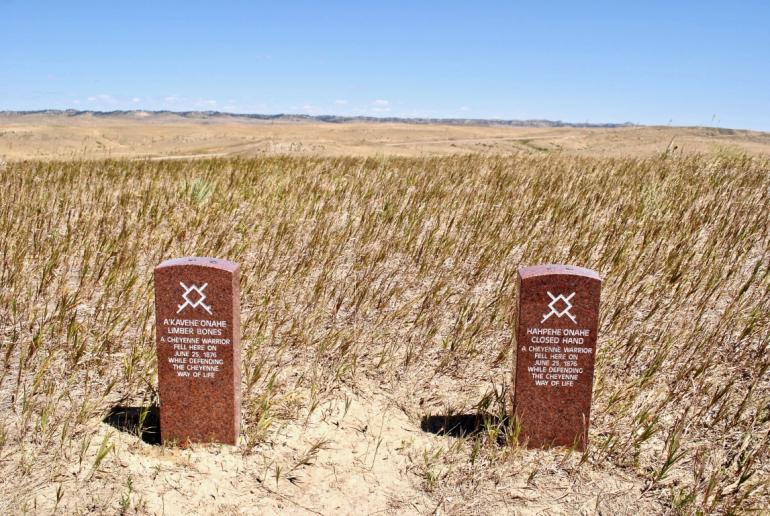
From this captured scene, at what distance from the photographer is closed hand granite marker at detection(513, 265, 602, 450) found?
3.38 meters

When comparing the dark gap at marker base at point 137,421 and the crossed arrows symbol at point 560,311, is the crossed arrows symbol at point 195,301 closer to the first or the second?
the dark gap at marker base at point 137,421

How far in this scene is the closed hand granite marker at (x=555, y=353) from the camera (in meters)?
3.38

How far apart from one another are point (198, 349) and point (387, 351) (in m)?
1.59

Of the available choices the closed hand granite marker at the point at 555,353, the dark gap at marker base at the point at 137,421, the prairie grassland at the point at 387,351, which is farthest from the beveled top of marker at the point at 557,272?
the dark gap at marker base at the point at 137,421

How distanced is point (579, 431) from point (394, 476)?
116 centimetres

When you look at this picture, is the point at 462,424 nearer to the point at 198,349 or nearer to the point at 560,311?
the point at 560,311

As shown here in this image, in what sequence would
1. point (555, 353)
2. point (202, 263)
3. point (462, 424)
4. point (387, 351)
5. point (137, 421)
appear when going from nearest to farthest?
point (202, 263) < point (555, 353) < point (137, 421) < point (462, 424) < point (387, 351)

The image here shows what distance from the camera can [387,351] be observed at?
4590 millimetres

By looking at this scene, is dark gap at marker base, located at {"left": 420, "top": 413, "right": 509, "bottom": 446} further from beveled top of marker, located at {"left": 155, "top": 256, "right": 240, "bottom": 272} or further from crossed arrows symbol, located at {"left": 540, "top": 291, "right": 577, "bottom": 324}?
beveled top of marker, located at {"left": 155, "top": 256, "right": 240, "bottom": 272}

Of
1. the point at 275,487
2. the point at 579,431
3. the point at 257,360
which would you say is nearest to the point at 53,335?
the point at 257,360

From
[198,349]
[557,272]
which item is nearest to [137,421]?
[198,349]

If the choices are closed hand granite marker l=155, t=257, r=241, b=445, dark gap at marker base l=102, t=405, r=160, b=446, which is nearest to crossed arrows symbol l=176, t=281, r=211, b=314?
closed hand granite marker l=155, t=257, r=241, b=445

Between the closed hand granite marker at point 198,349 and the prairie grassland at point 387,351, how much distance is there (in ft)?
0.54

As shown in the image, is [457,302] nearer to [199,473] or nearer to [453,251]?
[453,251]
